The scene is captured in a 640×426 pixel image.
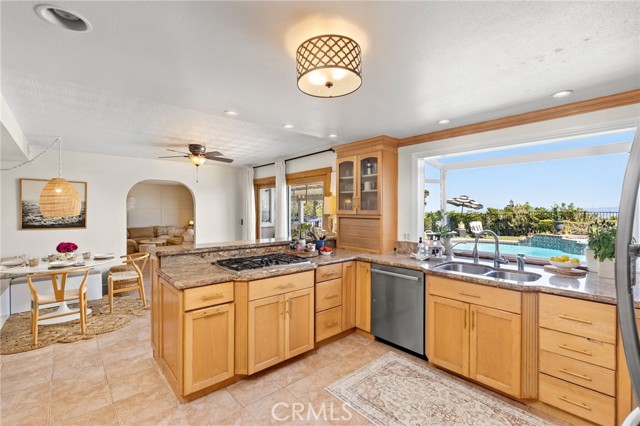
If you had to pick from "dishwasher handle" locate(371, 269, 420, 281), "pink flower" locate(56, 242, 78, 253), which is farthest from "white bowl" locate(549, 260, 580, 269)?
"pink flower" locate(56, 242, 78, 253)

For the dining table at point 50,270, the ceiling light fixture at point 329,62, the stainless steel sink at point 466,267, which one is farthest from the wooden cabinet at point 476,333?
the dining table at point 50,270

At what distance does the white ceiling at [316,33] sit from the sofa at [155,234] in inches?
232

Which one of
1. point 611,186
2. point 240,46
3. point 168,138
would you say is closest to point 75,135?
point 168,138

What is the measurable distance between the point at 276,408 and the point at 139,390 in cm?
112

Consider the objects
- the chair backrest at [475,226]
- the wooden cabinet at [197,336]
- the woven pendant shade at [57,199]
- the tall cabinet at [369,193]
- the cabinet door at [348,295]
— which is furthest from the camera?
the woven pendant shade at [57,199]

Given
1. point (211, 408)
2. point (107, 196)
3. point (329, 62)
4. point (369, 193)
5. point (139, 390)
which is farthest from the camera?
point (107, 196)

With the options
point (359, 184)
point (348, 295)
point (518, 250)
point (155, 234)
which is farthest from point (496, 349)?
point (155, 234)

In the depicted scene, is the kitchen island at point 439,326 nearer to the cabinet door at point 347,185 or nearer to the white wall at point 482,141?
the white wall at point 482,141

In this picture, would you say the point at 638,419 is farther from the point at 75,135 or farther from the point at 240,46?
the point at 75,135

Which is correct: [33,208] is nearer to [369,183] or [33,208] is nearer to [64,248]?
[64,248]

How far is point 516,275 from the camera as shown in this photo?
2559 mm

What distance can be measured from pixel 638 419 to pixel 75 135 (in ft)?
17.9

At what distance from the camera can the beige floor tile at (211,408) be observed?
198 centimetres

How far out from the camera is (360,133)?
3414mm
